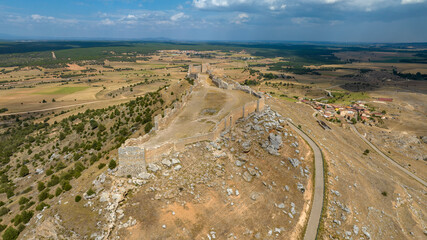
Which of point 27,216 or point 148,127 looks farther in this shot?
point 148,127

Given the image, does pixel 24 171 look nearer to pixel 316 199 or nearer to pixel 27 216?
pixel 27 216

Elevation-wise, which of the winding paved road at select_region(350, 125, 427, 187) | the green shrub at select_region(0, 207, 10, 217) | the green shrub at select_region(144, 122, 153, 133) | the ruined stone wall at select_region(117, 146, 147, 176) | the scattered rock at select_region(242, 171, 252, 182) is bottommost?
the winding paved road at select_region(350, 125, 427, 187)

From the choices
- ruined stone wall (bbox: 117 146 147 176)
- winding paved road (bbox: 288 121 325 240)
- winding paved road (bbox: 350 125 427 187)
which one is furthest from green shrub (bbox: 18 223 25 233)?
winding paved road (bbox: 350 125 427 187)

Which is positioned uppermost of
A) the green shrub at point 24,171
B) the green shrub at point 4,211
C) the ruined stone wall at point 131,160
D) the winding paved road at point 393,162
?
the ruined stone wall at point 131,160

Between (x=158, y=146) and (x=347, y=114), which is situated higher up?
(x=158, y=146)

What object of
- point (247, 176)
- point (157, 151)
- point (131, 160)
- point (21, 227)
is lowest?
point (21, 227)

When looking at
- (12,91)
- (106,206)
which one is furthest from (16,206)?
(12,91)

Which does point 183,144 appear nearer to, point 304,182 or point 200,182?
point 200,182

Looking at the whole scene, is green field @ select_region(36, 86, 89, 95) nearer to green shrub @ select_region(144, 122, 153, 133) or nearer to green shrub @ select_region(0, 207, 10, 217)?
green shrub @ select_region(144, 122, 153, 133)

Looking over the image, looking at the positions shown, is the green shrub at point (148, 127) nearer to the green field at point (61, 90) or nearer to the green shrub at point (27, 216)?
the green shrub at point (27, 216)

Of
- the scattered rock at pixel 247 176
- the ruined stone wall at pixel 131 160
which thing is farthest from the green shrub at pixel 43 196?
the scattered rock at pixel 247 176

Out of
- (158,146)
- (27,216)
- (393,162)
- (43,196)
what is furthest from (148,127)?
(393,162)
